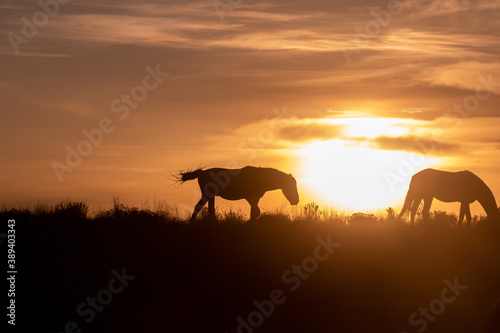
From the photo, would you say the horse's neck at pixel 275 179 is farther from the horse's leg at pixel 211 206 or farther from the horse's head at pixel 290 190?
the horse's leg at pixel 211 206

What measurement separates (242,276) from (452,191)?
1177cm

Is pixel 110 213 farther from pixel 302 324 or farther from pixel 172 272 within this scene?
pixel 302 324

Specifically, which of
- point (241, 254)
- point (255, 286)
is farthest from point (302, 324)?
point (241, 254)

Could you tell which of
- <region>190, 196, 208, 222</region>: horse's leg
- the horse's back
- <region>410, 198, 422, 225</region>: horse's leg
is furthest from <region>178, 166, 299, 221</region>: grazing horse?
the horse's back

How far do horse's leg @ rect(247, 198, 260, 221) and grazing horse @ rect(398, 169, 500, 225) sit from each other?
21.9 feet

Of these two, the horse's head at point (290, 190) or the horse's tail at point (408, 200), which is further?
the horse's tail at point (408, 200)

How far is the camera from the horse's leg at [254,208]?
80.5 ft

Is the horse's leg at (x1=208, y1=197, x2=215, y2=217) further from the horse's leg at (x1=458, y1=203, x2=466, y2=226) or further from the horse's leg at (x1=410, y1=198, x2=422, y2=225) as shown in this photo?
the horse's leg at (x1=458, y1=203, x2=466, y2=226)

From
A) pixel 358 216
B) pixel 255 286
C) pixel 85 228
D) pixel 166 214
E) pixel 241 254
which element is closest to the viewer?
pixel 255 286

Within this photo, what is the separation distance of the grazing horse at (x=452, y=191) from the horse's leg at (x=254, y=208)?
21.9 ft

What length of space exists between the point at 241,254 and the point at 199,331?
392 cm

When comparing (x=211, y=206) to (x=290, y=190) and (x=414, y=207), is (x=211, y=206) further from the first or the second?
(x=414, y=207)

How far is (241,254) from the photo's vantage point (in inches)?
847

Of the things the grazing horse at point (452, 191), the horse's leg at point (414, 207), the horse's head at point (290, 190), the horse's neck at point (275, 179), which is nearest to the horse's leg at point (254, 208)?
the horse's neck at point (275, 179)
